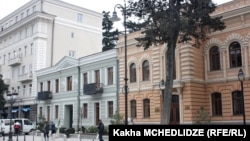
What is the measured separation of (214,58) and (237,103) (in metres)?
4.24

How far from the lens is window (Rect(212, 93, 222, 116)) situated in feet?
88.0

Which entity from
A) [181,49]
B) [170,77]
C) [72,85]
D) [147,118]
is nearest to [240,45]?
[181,49]

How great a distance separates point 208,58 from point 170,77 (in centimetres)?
792

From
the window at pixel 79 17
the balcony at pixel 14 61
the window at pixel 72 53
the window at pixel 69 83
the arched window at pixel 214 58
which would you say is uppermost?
the window at pixel 79 17

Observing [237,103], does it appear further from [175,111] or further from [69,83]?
[69,83]

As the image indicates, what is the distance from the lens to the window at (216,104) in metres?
26.8

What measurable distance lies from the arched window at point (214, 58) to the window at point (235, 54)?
120 cm

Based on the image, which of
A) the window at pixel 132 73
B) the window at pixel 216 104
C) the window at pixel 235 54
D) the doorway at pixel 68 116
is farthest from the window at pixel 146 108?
the doorway at pixel 68 116

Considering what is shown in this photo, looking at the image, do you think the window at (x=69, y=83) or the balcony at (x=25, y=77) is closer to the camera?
the window at (x=69, y=83)

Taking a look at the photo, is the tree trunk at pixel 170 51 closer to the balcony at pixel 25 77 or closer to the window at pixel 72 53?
the balcony at pixel 25 77

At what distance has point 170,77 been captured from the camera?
21328 millimetres

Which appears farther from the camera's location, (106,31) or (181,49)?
(106,31)

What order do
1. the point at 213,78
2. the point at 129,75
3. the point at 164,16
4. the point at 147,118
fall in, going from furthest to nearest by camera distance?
the point at 129,75, the point at 147,118, the point at 213,78, the point at 164,16

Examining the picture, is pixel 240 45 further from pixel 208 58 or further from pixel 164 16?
pixel 164 16
